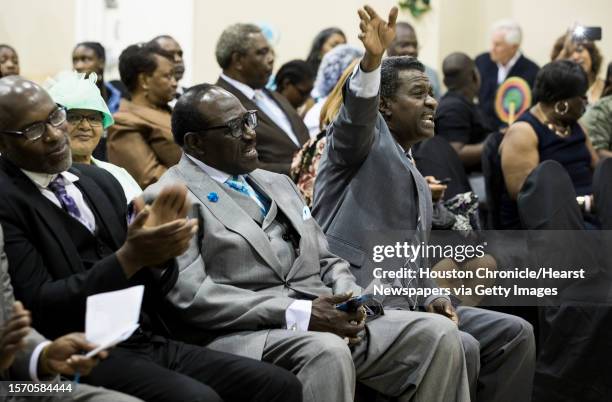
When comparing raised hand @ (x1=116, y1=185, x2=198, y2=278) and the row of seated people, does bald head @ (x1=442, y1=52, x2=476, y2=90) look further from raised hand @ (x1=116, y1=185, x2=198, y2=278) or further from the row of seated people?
raised hand @ (x1=116, y1=185, x2=198, y2=278)

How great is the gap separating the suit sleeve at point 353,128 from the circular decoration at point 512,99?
140 inches

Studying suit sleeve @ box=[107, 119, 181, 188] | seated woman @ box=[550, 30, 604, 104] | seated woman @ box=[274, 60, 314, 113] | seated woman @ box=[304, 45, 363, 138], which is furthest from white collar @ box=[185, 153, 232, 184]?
seated woman @ box=[550, 30, 604, 104]

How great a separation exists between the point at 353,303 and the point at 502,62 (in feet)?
18.5

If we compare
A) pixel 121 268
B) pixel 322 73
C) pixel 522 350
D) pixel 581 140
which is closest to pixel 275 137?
pixel 322 73

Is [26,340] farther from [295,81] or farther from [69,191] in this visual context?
[295,81]

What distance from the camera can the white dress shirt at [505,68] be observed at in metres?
8.81

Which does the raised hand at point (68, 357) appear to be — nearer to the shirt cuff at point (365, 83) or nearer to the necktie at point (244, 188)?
the necktie at point (244, 188)

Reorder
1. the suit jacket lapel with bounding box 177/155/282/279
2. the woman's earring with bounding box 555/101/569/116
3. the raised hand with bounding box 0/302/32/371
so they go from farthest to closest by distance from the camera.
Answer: the woman's earring with bounding box 555/101/569/116 → the suit jacket lapel with bounding box 177/155/282/279 → the raised hand with bounding box 0/302/32/371

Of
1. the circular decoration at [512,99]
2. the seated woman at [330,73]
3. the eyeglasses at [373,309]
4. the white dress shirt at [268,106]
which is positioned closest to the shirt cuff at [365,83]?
the eyeglasses at [373,309]

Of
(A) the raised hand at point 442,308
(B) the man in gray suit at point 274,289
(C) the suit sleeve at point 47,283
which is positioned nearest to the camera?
(C) the suit sleeve at point 47,283

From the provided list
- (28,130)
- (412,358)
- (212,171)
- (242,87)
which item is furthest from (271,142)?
(28,130)

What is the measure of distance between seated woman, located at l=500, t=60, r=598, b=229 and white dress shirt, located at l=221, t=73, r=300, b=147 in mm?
1192

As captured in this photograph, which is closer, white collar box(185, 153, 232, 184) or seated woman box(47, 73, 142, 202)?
white collar box(185, 153, 232, 184)

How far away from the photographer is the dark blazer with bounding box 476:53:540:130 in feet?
28.1
